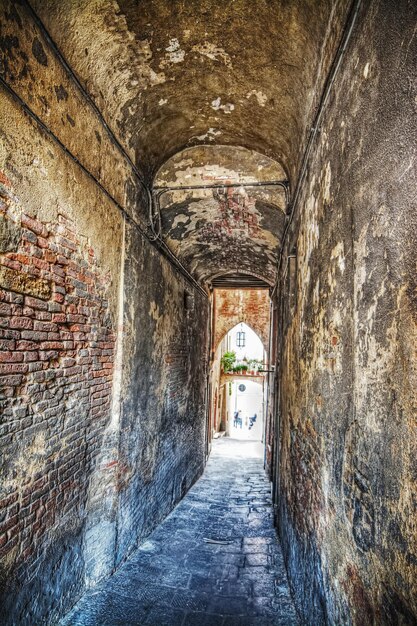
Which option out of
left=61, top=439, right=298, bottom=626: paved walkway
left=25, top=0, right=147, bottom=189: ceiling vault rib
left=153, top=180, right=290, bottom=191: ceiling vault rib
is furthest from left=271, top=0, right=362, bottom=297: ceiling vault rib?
left=61, top=439, right=298, bottom=626: paved walkway

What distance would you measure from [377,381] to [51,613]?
10.1 feet

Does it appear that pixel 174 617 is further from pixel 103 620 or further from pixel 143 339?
pixel 143 339

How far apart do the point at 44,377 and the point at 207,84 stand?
309cm

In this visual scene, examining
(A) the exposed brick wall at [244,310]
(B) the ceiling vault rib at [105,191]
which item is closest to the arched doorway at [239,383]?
(A) the exposed brick wall at [244,310]

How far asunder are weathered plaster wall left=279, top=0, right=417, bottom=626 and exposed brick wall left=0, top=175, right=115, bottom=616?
1931 millimetres

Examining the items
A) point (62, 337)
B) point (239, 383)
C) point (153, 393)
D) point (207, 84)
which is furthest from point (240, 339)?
point (62, 337)

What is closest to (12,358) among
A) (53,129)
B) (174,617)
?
(53,129)

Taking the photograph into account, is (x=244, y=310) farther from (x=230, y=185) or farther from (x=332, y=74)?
(x=332, y=74)

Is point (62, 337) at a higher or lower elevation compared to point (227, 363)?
higher

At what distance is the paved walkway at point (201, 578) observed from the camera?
11.1ft

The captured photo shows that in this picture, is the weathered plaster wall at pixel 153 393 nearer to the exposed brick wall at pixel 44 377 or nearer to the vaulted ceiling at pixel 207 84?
the exposed brick wall at pixel 44 377

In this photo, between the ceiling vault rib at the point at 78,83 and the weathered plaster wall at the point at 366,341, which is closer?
the weathered plaster wall at the point at 366,341

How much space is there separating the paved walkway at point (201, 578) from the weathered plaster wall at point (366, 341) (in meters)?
1.15

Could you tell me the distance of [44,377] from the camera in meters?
2.58
